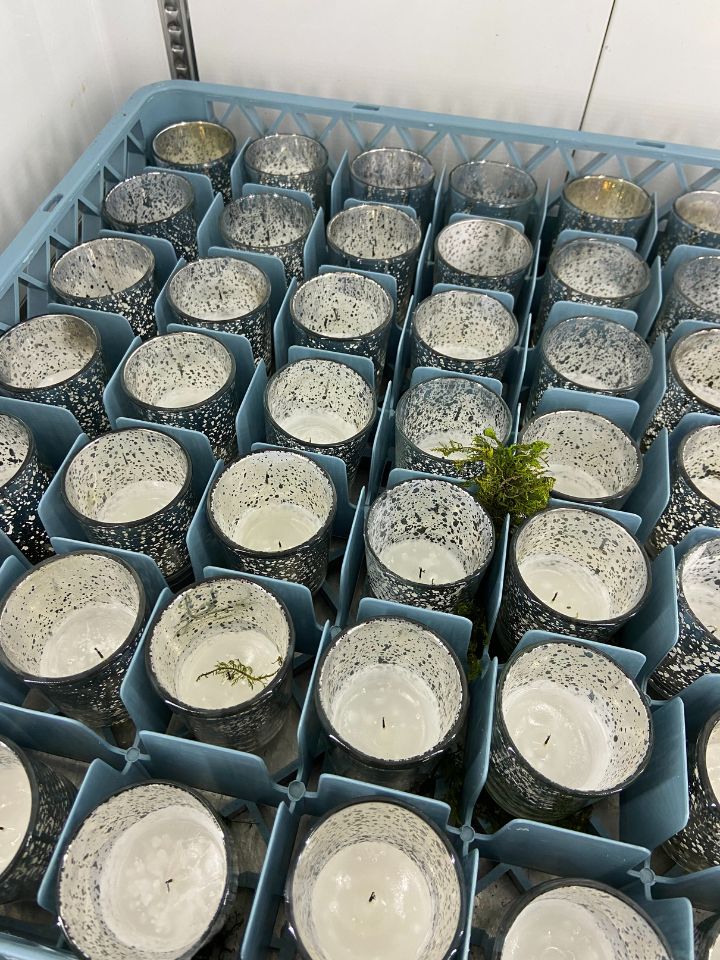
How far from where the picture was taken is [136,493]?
115 centimetres

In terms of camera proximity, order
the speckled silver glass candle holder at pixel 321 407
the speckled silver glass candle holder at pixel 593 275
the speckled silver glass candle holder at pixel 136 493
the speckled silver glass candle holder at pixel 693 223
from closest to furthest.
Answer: the speckled silver glass candle holder at pixel 136 493 < the speckled silver glass candle holder at pixel 321 407 < the speckled silver glass candle holder at pixel 593 275 < the speckled silver glass candle holder at pixel 693 223

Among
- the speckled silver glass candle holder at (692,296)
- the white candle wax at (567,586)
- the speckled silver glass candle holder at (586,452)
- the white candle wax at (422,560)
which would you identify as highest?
the speckled silver glass candle holder at (692,296)

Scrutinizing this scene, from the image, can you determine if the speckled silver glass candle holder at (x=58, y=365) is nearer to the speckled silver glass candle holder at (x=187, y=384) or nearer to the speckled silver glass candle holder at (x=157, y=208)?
the speckled silver glass candle holder at (x=187, y=384)

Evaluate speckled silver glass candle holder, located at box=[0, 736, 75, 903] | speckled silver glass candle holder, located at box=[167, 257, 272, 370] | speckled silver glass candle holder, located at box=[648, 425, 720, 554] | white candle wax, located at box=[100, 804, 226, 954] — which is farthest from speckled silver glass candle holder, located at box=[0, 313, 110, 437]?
speckled silver glass candle holder, located at box=[648, 425, 720, 554]

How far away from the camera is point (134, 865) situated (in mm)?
806

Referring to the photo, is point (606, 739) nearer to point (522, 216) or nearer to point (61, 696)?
point (61, 696)

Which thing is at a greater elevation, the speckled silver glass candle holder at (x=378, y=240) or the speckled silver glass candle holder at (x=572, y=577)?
the speckled silver glass candle holder at (x=378, y=240)

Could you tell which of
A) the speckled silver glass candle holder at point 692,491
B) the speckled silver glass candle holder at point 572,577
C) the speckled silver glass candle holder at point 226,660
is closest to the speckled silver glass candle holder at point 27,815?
the speckled silver glass candle holder at point 226,660

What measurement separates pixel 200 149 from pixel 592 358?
3.28 ft

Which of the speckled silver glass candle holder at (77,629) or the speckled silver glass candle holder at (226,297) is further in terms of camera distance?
the speckled silver glass candle holder at (226,297)

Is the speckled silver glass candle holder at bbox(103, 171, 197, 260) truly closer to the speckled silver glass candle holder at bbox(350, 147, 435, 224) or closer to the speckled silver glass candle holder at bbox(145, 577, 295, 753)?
the speckled silver glass candle holder at bbox(350, 147, 435, 224)

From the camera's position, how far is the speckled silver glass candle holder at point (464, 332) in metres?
1.15

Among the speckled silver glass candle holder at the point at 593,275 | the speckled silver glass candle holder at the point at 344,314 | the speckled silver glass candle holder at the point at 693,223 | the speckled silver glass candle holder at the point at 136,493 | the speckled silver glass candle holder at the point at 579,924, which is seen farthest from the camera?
the speckled silver glass candle holder at the point at 693,223

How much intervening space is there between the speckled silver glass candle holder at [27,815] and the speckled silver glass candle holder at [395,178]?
3.81ft
